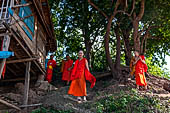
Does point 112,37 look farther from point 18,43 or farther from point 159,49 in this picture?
point 18,43

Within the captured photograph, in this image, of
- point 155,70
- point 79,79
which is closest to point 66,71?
point 79,79

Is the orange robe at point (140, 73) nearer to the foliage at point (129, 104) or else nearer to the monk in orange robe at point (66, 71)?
the foliage at point (129, 104)

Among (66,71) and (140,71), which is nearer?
(140,71)

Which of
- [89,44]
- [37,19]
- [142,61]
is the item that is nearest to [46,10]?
[37,19]

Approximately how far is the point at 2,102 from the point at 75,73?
2751 millimetres

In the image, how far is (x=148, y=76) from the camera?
32.1 ft

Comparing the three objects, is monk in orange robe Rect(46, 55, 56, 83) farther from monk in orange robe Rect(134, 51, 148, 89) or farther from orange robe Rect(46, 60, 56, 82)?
monk in orange robe Rect(134, 51, 148, 89)

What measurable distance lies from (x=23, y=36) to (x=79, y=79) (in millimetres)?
2800

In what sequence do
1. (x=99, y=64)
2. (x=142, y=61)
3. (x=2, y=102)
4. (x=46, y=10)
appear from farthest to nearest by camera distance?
(x=99, y=64) < (x=46, y=10) < (x=142, y=61) < (x=2, y=102)

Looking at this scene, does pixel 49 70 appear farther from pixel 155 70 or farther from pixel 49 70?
pixel 155 70

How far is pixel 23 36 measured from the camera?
314 inches

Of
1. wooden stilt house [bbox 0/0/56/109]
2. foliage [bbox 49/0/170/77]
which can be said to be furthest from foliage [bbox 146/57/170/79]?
wooden stilt house [bbox 0/0/56/109]

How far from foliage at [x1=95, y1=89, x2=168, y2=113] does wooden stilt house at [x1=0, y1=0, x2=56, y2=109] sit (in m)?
2.95

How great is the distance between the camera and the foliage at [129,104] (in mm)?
6359
